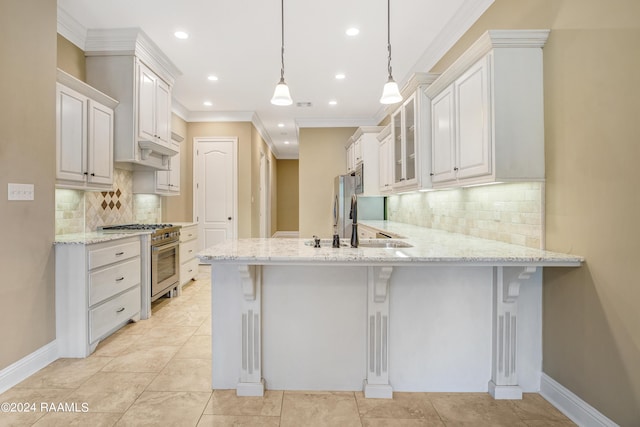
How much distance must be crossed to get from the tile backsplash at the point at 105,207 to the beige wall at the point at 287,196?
6810mm

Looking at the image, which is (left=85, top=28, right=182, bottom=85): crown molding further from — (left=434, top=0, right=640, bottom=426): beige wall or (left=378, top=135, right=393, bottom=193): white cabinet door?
(left=434, top=0, right=640, bottom=426): beige wall

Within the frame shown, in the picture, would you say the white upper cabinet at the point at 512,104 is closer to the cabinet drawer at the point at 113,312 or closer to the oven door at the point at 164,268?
the cabinet drawer at the point at 113,312

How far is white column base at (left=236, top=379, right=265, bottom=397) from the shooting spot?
2018 millimetres

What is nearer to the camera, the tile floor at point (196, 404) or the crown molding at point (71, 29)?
the tile floor at point (196, 404)

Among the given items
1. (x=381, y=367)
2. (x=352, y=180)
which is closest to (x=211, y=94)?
(x=352, y=180)

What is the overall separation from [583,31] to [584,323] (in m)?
1.46

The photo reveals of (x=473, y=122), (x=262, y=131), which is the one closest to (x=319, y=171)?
(x=262, y=131)

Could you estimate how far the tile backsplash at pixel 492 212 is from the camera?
2.09 m

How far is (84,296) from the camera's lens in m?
2.56

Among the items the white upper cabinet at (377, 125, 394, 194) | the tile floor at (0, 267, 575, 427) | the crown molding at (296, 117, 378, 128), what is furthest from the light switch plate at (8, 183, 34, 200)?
the crown molding at (296, 117, 378, 128)

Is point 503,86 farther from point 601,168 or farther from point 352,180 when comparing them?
point 352,180

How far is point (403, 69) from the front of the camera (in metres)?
4.35

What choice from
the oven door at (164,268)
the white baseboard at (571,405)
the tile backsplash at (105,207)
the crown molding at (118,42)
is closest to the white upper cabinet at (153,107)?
the crown molding at (118,42)

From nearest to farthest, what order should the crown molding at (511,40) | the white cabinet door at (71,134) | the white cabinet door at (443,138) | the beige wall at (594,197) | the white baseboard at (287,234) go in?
the beige wall at (594,197), the crown molding at (511,40), the white cabinet door at (443,138), the white cabinet door at (71,134), the white baseboard at (287,234)
